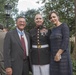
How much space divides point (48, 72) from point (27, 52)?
59cm

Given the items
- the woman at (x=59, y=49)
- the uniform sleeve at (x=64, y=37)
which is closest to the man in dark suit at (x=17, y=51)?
the woman at (x=59, y=49)

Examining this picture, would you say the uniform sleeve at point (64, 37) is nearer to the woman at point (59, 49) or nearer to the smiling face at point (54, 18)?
the woman at point (59, 49)

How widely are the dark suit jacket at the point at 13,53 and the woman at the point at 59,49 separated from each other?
2.06ft

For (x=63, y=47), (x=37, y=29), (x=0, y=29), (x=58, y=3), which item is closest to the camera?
(x=63, y=47)

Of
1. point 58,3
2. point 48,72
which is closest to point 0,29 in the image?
point 48,72

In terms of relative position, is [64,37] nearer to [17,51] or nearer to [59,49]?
[59,49]

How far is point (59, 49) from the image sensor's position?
17.0ft

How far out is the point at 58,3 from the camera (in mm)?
19062

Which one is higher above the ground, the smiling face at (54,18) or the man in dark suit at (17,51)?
the smiling face at (54,18)

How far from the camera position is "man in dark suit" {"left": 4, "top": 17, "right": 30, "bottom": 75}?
5.15 m

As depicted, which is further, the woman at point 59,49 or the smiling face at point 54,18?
the smiling face at point 54,18

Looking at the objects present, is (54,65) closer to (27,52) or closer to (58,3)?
(27,52)

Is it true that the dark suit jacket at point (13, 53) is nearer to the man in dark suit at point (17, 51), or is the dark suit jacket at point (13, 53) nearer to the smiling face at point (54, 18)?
the man in dark suit at point (17, 51)

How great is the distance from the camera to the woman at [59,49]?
5172 millimetres
